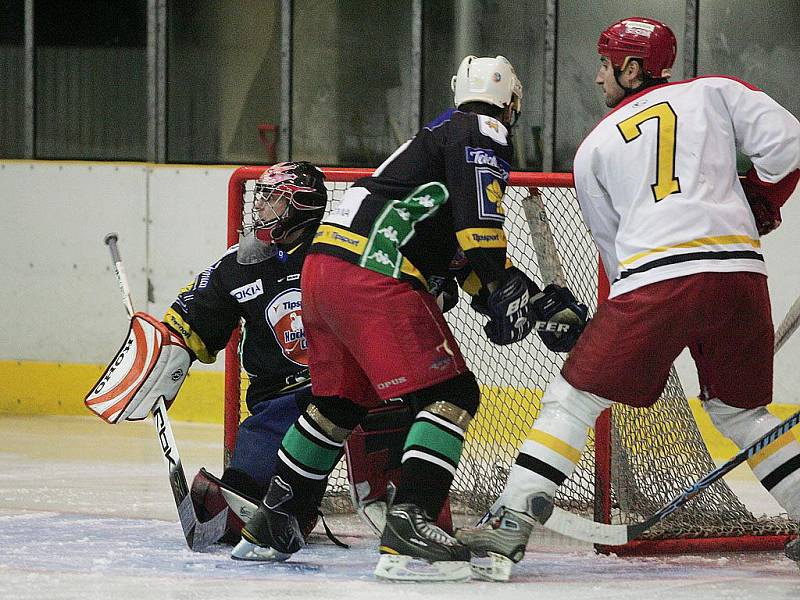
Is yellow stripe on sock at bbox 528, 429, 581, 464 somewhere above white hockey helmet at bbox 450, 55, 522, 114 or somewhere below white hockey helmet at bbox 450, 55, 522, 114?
below

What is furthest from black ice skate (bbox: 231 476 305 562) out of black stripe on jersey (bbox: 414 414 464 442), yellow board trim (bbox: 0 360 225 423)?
yellow board trim (bbox: 0 360 225 423)

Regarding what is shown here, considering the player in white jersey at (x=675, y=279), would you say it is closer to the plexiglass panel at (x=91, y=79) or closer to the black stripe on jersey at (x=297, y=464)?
the black stripe on jersey at (x=297, y=464)

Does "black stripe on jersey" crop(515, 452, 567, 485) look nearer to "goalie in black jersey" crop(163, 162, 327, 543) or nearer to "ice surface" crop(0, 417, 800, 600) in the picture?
"ice surface" crop(0, 417, 800, 600)

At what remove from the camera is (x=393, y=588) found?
276cm

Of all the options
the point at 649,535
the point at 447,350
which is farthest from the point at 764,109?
the point at 649,535

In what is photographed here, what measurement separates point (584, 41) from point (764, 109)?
3.03 meters

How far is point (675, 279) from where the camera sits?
106 inches

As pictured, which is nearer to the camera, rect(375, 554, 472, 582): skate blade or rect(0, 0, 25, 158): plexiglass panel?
rect(375, 554, 472, 582): skate blade

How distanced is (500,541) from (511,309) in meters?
0.47

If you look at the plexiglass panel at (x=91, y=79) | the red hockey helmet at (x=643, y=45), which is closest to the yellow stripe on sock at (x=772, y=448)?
the red hockey helmet at (x=643, y=45)

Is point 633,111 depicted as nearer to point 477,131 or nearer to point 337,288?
point 477,131

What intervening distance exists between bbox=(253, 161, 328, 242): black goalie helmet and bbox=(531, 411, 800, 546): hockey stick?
0.91 metres

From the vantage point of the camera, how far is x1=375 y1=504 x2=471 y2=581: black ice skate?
2752 millimetres

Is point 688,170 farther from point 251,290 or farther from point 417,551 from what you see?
point 251,290
